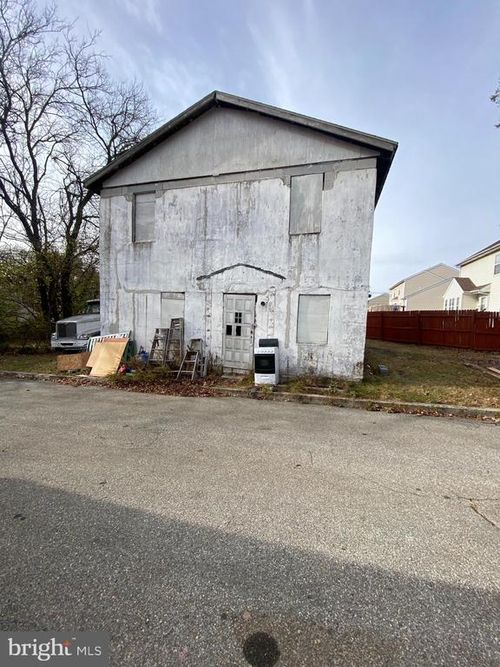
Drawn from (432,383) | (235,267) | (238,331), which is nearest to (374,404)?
(432,383)

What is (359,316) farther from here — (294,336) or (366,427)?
(366,427)

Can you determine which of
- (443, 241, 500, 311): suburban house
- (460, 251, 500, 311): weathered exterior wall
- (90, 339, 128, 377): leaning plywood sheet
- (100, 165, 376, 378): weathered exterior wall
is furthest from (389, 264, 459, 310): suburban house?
(90, 339, 128, 377): leaning plywood sheet

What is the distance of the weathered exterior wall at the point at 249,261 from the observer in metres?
8.23

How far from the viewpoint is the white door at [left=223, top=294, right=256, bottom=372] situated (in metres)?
9.13

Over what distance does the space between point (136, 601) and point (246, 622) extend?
699 millimetres

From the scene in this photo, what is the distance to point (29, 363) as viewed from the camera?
11320 mm

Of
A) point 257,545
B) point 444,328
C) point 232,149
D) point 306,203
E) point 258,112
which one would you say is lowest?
point 257,545

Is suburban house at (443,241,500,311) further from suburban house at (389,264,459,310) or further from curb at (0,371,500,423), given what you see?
curb at (0,371,500,423)

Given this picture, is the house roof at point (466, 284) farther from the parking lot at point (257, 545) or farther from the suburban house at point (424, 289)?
the parking lot at point (257, 545)

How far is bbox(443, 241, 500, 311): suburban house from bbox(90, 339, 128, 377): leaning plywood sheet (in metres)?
23.3

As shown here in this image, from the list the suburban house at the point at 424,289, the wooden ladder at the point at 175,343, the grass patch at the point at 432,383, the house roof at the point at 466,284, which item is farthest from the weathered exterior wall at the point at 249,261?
the suburban house at the point at 424,289

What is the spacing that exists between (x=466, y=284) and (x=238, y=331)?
2467cm

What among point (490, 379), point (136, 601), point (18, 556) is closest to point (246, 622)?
point (136, 601)

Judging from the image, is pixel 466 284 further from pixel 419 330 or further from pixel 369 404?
pixel 369 404
